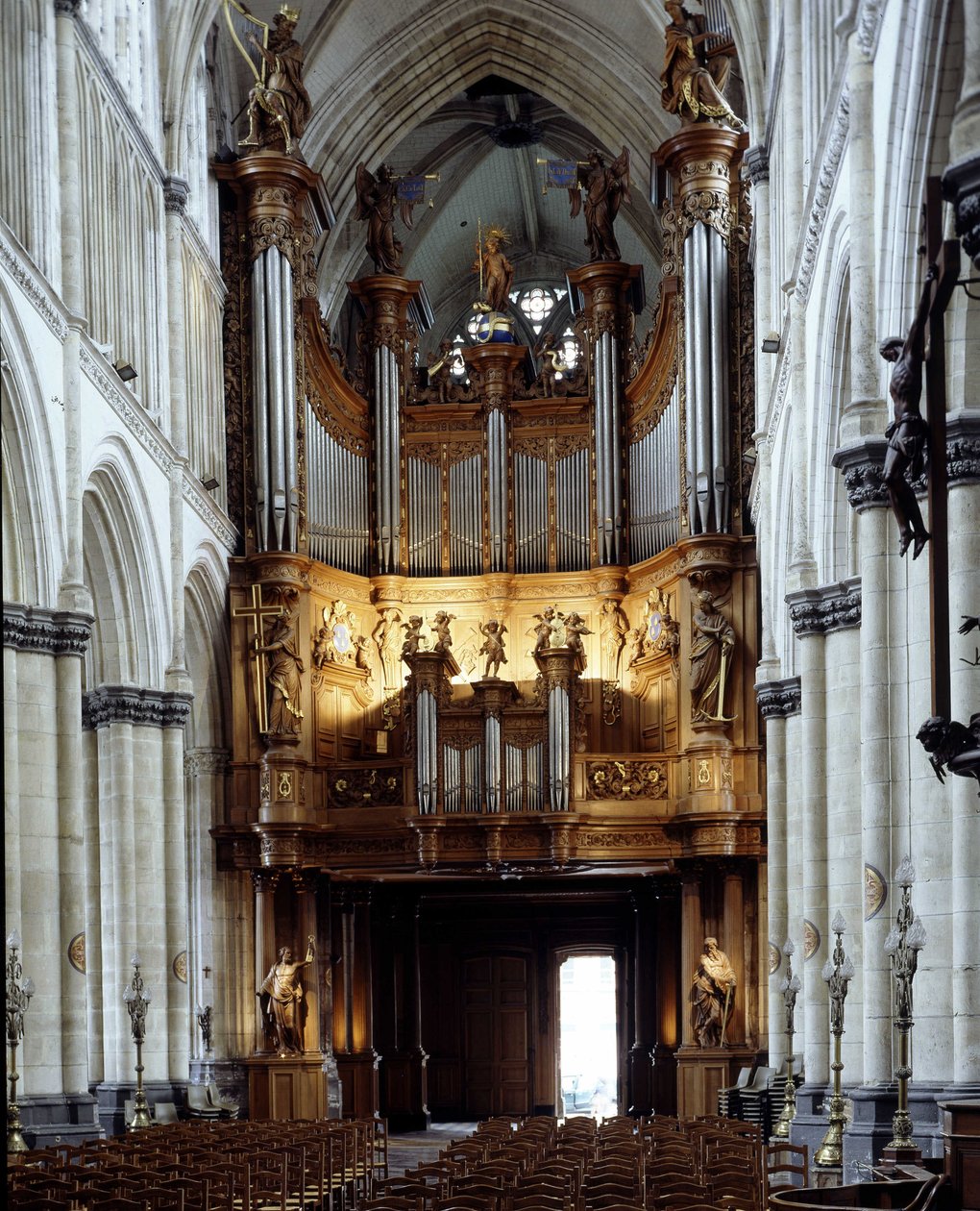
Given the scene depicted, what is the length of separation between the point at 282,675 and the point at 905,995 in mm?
18271

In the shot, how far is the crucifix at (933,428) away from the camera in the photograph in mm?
10211

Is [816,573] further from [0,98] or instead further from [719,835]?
[0,98]

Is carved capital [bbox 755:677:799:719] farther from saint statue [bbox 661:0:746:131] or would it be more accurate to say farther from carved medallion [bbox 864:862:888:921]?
saint statue [bbox 661:0:746:131]

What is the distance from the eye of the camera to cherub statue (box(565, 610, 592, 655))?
99.0ft

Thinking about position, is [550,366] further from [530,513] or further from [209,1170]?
[209,1170]

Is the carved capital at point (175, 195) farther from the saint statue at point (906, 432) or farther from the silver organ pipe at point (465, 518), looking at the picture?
the saint statue at point (906, 432)

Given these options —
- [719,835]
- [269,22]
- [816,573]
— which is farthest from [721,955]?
[269,22]

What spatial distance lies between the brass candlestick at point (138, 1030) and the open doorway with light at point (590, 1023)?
13492 millimetres

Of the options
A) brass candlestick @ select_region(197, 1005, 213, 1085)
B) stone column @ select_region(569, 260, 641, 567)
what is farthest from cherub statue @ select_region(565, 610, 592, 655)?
brass candlestick @ select_region(197, 1005, 213, 1085)

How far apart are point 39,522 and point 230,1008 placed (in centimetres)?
1171

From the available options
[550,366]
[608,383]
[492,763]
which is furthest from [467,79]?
[492,763]

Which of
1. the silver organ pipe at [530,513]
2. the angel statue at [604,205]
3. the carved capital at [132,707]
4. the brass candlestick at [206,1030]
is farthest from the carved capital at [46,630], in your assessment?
the angel statue at [604,205]

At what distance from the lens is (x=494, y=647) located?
3148 centimetres

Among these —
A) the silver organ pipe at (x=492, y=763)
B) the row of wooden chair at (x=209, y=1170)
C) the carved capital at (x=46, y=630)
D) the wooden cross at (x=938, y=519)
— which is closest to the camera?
the wooden cross at (x=938, y=519)
